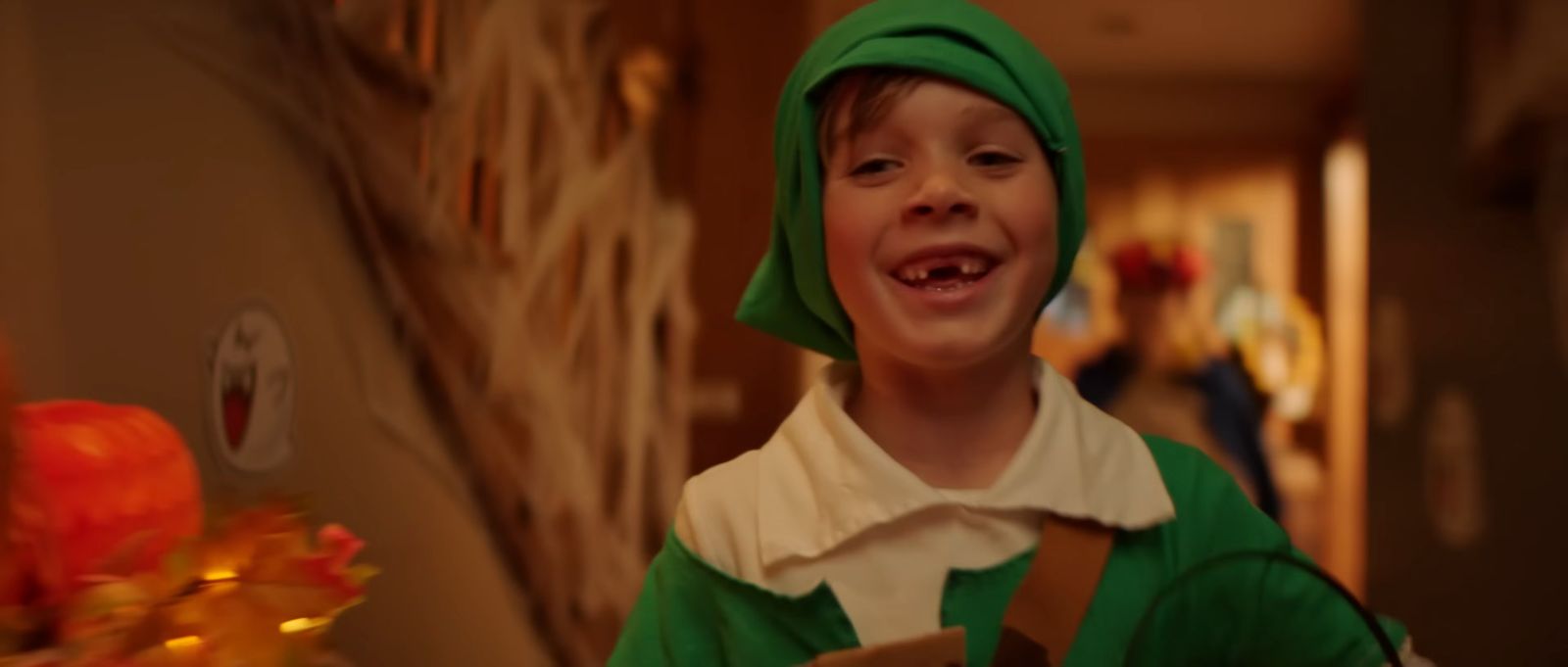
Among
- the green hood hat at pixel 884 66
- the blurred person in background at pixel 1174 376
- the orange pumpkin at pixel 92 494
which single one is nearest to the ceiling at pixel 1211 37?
the blurred person in background at pixel 1174 376

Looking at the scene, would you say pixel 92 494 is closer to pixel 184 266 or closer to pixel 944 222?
pixel 184 266

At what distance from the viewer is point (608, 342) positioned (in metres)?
1.22

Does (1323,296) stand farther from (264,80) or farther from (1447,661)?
(264,80)

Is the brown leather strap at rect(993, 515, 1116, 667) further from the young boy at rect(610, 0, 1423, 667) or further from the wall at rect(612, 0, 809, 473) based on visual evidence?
the wall at rect(612, 0, 809, 473)

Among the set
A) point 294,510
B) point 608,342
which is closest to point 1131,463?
point 294,510

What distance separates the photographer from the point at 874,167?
1.76 feet

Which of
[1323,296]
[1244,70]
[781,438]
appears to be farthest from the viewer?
[1323,296]

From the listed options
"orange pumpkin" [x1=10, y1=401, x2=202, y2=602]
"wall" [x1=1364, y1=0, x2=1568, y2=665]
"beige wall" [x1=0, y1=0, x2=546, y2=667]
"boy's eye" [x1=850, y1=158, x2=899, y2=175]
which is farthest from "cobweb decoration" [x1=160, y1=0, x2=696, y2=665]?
"wall" [x1=1364, y1=0, x2=1568, y2=665]

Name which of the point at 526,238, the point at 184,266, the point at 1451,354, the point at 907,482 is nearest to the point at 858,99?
the point at 907,482

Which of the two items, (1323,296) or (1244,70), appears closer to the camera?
(1244,70)

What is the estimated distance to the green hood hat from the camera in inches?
20.5

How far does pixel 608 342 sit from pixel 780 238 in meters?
0.65

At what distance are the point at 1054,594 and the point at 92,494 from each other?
1.22 ft

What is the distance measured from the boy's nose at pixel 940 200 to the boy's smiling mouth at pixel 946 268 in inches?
0.6
